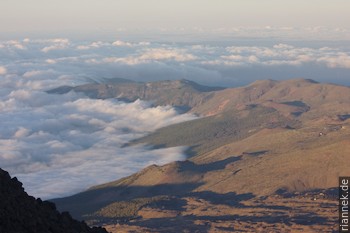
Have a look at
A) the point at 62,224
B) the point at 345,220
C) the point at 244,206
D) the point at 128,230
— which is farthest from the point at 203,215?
the point at 62,224

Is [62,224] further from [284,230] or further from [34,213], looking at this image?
[284,230]

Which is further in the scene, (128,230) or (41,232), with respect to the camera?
(128,230)

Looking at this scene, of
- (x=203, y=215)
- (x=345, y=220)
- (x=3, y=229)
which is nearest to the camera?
(x=3, y=229)

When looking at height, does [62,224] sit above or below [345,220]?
above

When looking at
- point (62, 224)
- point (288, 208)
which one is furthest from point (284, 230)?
point (62, 224)

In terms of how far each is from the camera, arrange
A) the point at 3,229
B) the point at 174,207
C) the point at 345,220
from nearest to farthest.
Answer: the point at 3,229 < the point at 345,220 < the point at 174,207

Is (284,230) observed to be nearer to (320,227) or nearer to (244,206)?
(320,227)
